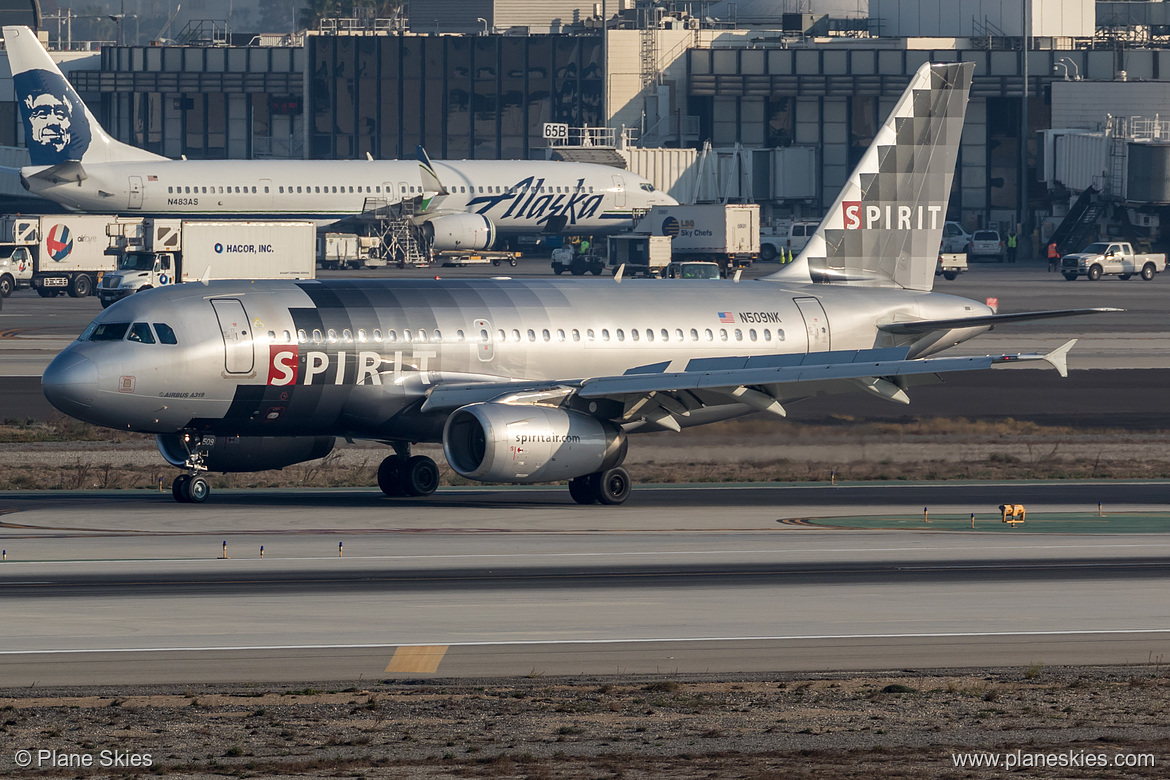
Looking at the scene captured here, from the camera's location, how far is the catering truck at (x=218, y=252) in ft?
322

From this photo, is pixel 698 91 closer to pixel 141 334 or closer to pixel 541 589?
pixel 141 334

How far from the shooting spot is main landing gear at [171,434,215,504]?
37.9 metres

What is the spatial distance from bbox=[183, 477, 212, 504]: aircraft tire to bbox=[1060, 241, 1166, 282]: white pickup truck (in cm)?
9559

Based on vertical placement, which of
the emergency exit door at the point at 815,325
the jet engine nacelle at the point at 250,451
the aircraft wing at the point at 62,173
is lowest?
the jet engine nacelle at the point at 250,451

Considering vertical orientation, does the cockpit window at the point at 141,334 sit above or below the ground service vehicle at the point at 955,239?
below

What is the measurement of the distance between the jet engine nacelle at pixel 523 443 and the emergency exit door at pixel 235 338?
4.58 metres

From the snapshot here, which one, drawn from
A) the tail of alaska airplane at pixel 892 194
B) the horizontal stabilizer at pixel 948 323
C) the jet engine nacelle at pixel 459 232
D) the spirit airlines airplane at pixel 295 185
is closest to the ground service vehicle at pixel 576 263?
the spirit airlines airplane at pixel 295 185

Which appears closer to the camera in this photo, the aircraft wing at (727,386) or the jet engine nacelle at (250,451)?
the aircraft wing at (727,386)

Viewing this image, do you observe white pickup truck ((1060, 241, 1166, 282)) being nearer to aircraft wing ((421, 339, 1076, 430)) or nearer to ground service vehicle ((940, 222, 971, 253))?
ground service vehicle ((940, 222, 971, 253))

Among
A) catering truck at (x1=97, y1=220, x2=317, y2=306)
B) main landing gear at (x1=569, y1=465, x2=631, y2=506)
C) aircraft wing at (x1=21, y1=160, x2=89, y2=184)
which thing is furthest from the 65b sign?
main landing gear at (x1=569, y1=465, x2=631, y2=506)

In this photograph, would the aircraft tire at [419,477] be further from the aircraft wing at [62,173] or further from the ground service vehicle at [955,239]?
the ground service vehicle at [955,239]

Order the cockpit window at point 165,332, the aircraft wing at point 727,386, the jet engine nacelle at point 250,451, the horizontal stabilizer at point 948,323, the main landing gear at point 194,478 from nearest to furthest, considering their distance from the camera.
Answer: the cockpit window at point 165,332
the aircraft wing at point 727,386
the main landing gear at point 194,478
the jet engine nacelle at point 250,451
the horizontal stabilizer at point 948,323

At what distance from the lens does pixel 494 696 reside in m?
20.5

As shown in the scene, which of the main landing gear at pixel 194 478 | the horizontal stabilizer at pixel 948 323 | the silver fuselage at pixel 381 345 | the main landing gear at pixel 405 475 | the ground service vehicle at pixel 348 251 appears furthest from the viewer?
the ground service vehicle at pixel 348 251
